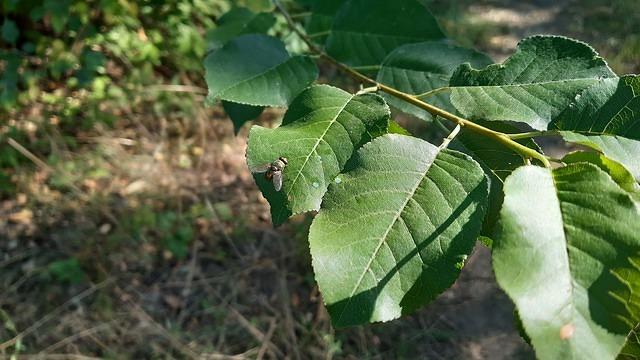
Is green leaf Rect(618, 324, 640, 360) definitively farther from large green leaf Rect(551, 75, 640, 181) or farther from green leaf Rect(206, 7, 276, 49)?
green leaf Rect(206, 7, 276, 49)

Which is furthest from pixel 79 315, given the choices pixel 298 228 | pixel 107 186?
pixel 298 228

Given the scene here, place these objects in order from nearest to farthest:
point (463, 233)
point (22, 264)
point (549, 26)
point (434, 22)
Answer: point (463, 233) → point (434, 22) → point (22, 264) → point (549, 26)

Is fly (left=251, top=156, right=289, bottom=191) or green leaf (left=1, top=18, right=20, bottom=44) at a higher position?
fly (left=251, top=156, right=289, bottom=191)

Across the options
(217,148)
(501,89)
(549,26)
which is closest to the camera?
(501,89)

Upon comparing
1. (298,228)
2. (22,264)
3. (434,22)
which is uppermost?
(434,22)

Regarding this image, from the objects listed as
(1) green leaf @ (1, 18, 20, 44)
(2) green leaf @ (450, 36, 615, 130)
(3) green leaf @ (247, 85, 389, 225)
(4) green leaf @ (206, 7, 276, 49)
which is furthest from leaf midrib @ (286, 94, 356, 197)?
(1) green leaf @ (1, 18, 20, 44)

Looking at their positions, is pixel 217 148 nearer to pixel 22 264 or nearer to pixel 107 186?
pixel 107 186
